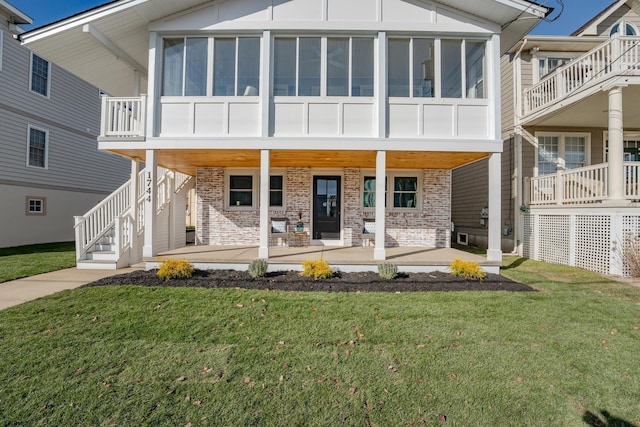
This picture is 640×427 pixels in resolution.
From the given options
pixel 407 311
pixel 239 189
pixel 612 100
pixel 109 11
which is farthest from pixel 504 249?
pixel 109 11

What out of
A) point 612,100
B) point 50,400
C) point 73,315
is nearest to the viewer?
point 50,400

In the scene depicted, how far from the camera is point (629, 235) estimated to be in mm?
6895

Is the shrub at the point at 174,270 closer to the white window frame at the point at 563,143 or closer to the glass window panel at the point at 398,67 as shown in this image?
the glass window panel at the point at 398,67

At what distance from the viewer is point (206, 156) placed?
776 centimetres

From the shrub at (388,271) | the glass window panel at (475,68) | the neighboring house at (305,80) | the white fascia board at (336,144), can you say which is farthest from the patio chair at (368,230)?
the glass window panel at (475,68)

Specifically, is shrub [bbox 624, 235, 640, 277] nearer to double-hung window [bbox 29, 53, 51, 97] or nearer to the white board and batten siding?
the white board and batten siding

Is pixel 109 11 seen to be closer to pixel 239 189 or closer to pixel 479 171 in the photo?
pixel 239 189

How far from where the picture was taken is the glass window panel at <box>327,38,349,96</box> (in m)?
7.07

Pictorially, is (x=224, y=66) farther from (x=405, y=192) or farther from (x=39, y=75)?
(x=39, y=75)

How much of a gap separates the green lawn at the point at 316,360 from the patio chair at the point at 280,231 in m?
3.92

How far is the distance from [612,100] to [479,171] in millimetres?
4561

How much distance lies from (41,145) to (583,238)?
1975 cm

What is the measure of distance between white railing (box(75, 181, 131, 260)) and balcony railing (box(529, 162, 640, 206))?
499 inches

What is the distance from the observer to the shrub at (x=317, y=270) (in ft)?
19.8
